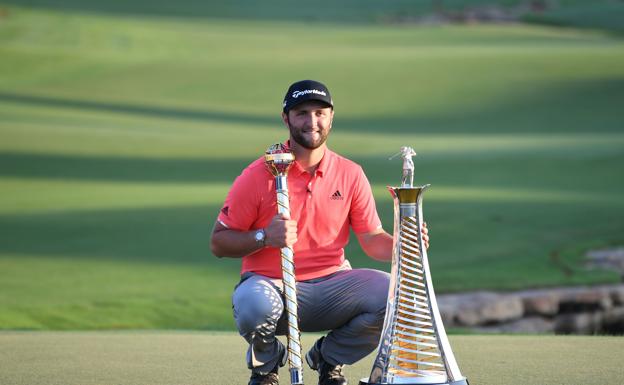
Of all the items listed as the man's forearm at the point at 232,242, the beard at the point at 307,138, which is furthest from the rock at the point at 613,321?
the man's forearm at the point at 232,242

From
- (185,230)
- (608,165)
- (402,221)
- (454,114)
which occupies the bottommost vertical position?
(402,221)

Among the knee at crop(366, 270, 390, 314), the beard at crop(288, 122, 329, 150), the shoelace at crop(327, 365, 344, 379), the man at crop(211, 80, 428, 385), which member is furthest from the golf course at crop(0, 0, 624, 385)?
the beard at crop(288, 122, 329, 150)

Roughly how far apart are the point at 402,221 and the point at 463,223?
9.27 m

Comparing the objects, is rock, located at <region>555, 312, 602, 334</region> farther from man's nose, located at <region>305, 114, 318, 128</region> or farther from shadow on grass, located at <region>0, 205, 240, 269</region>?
man's nose, located at <region>305, 114, 318, 128</region>

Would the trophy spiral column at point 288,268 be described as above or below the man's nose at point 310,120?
below

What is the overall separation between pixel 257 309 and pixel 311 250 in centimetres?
45

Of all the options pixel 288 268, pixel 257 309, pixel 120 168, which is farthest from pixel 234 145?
pixel 288 268

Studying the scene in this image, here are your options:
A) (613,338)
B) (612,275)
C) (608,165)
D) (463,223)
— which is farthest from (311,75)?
(613,338)

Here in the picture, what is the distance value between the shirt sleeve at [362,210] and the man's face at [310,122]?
31cm

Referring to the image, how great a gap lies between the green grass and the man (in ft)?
1.19

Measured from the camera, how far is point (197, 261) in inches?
478

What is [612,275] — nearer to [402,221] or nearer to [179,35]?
[402,221]

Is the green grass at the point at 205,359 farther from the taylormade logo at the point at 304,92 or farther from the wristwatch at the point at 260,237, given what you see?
the taylormade logo at the point at 304,92

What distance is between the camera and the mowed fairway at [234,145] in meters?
11.4
